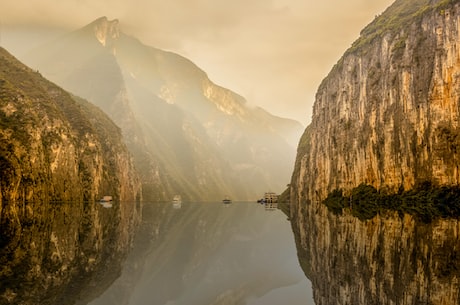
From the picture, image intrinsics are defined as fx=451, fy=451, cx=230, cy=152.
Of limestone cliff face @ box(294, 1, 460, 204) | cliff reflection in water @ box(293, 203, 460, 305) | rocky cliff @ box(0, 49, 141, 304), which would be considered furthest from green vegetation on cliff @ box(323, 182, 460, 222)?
rocky cliff @ box(0, 49, 141, 304)

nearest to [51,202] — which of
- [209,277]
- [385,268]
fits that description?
[209,277]

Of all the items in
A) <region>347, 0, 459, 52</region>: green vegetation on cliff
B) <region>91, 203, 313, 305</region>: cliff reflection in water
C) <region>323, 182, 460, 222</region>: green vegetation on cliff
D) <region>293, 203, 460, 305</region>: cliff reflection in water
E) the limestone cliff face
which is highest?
<region>347, 0, 459, 52</region>: green vegetation on cliff

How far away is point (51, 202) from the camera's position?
118688 mm

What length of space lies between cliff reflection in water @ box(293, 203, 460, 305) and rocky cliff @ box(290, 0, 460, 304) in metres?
0.05

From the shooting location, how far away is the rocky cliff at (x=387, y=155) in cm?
1923

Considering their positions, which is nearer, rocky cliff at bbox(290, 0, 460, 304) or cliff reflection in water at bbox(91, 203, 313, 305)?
cliff reflection in water at bbox(91, 203, 313, 305)

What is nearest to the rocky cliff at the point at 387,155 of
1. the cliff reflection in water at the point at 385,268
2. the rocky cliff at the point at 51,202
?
the cliff reflection in water at the point at 385,268

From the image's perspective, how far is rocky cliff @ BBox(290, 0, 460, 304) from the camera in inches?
757

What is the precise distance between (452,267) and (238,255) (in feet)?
45.5

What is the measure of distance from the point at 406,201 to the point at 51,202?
8718 cm

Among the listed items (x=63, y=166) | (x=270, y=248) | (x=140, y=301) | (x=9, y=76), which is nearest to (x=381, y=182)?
(x=270, y=248)

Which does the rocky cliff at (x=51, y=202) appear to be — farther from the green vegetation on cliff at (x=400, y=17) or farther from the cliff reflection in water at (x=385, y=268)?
the green vegetation on cliff at (x=400, y=17)

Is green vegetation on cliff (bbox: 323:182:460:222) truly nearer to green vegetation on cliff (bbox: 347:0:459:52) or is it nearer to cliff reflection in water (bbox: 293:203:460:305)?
cliff reflection in water (bbox: 293:203:460:305)

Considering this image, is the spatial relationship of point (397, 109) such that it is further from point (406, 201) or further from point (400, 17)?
point (400, 17)
